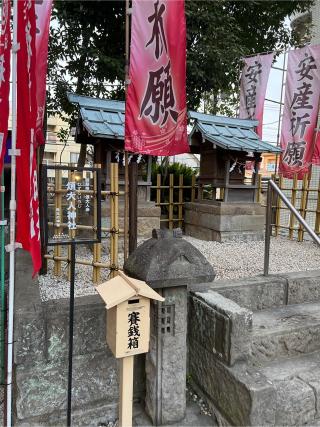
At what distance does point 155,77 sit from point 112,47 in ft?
16.6

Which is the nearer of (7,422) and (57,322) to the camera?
(7,422)

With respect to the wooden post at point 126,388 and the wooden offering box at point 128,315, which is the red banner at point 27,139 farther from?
the wooden post at point 126,388

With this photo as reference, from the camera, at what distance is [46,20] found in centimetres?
349

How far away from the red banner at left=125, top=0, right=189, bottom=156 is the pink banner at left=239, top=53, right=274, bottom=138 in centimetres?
534

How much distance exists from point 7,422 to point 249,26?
10.8 m

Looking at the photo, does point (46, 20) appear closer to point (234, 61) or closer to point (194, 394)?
point (194, 394)

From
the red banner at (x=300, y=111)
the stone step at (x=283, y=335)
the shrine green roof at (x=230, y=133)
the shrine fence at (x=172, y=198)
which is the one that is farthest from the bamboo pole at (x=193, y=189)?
the stone step at (x=283, y=335)

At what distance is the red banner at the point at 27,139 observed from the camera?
2234mm

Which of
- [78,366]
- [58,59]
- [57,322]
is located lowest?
[78,366]

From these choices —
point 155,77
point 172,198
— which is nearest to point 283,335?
point 155,77

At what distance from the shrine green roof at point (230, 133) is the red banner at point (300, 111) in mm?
466

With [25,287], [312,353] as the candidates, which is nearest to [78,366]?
[25,287]

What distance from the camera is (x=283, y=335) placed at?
3.09 meters

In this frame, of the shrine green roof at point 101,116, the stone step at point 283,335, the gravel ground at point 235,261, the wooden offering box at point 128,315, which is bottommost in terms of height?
the stone step at point 283,335
